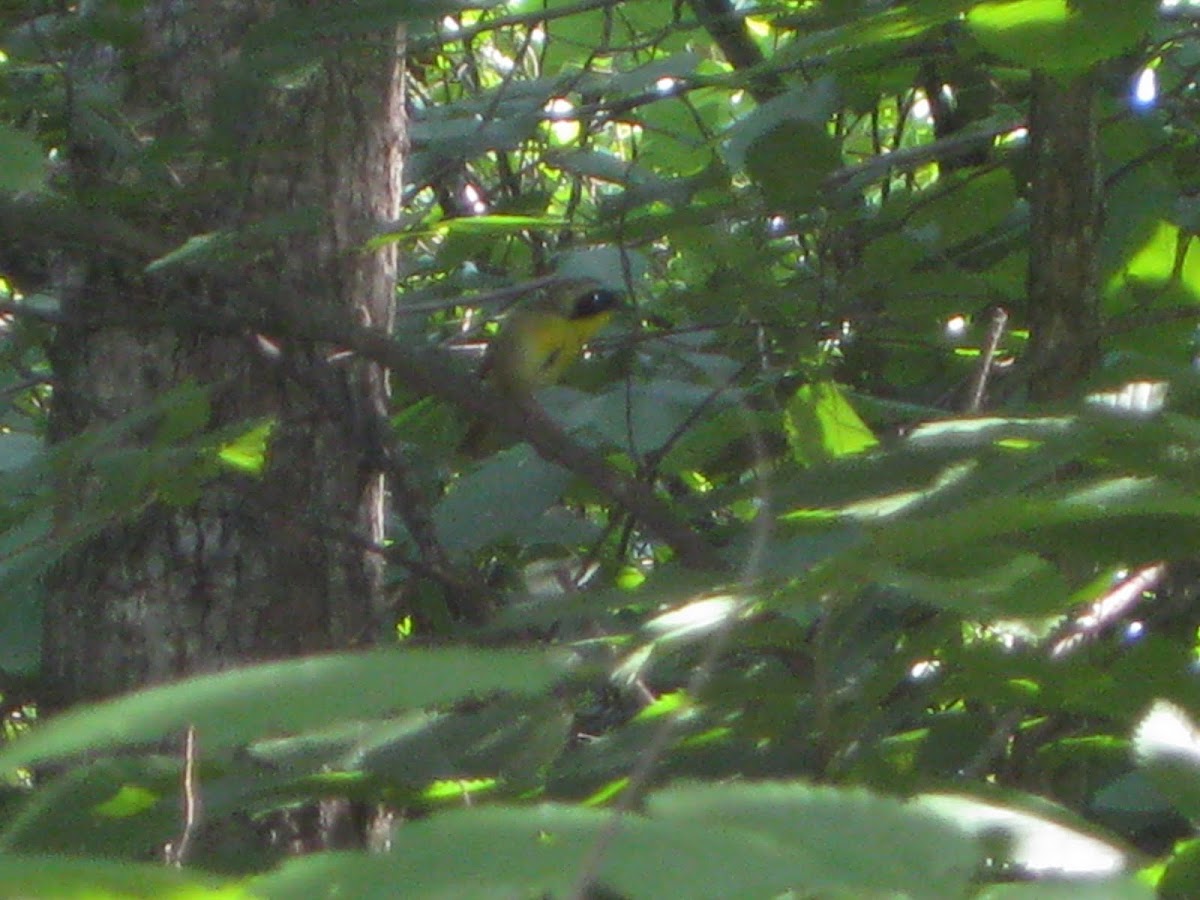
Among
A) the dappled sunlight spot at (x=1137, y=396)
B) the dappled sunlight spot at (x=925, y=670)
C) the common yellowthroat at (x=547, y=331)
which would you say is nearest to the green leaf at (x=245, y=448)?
the dappled sunlight spot at (x=925, y=670)

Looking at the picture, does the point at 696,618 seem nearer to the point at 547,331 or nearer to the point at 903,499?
the point at 903,499

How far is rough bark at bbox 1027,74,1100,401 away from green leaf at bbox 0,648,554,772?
52.1 inches

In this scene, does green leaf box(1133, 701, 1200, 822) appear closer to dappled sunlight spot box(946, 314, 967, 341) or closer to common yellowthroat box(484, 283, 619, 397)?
dappled sunlight spot box(946, 314, 967, 341)

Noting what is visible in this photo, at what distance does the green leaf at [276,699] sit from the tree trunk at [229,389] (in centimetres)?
164

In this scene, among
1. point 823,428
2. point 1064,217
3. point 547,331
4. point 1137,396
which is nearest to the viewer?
point 1137,396

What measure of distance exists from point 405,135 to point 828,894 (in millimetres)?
2341

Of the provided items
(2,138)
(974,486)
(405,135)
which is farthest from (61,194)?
(974,486)

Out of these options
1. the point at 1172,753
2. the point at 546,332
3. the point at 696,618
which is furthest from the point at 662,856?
the point at 546,332

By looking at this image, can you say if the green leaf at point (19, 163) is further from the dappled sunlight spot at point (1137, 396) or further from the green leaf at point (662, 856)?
the dappled sunlight spot at point (1137, 396)

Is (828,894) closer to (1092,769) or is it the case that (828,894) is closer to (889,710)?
(889,710)

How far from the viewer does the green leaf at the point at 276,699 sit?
1.87 ft

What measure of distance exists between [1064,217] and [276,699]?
1.49 m

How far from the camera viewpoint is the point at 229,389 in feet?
8.12

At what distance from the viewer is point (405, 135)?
2777 mm
